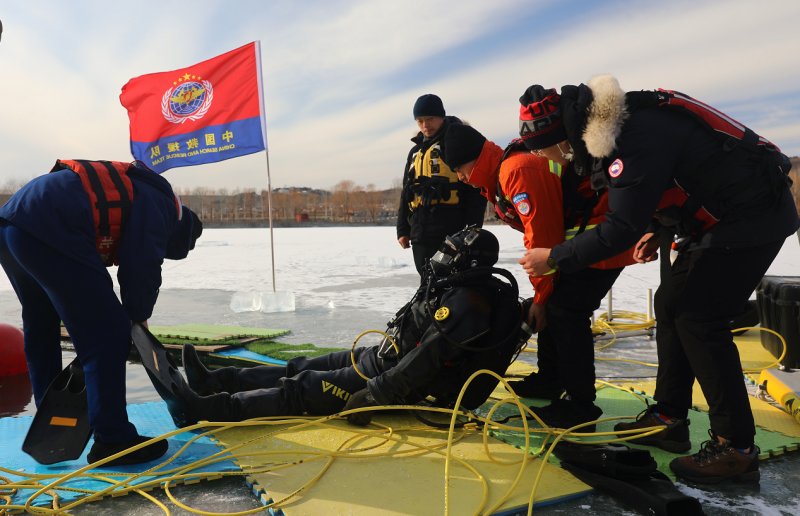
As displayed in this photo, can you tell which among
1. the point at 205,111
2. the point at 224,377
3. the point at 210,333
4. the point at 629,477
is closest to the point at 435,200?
the point at 224,377

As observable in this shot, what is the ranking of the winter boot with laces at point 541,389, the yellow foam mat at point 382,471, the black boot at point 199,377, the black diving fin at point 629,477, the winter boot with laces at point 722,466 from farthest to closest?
1. the winter boot with laces at point 541,389
2. the black boot at point 199,377
3. the winter boot with laces at point 722,466
4. the yellow foam mat at point 382,471
5. the black diving fin at point 629,477

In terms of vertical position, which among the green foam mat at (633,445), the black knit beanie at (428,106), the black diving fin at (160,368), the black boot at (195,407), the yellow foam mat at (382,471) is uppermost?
the black knit beanie at (428,106)

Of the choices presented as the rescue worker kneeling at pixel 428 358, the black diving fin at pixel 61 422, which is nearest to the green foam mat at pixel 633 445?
the rescue worker kneeling at pixel 428 358

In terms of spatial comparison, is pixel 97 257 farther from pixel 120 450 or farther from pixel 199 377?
pixel 199 377

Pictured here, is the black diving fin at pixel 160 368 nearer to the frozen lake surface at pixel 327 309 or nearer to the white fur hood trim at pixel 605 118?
the frozen lake surface at pixel 327 309

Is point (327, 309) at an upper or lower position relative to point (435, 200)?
lower

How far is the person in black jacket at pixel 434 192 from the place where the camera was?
4219 mm

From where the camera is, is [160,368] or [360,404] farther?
[360,404]

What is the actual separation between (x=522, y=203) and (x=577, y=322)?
0.59 m

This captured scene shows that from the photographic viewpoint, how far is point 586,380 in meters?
2.59

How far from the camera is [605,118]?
6.32 feet

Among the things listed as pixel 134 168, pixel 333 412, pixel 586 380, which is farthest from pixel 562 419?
pixel 134 168

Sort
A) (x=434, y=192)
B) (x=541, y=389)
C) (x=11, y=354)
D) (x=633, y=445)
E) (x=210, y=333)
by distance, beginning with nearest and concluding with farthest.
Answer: (x=633, y=445) → (x=541, y=389) → (x=11, y=354) → (x=434, y=192) → (x=210, y=333)

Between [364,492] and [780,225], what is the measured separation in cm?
168
